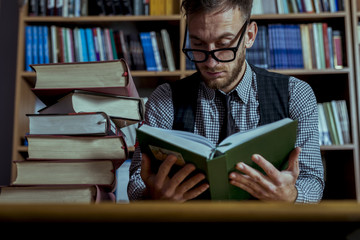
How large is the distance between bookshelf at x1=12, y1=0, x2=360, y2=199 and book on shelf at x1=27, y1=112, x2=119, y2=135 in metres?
1.03

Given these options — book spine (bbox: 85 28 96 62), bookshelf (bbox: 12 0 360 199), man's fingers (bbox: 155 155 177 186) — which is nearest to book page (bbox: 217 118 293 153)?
man's fingers (bbox: 155 155 177 186)

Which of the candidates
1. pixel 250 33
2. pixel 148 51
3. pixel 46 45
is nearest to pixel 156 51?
pixel 148 51

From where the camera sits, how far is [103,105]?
0.89m

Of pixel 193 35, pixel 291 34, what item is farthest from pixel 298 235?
pixel 291 34

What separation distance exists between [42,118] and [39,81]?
0.12 metres

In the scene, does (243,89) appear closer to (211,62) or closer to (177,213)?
(211,62)

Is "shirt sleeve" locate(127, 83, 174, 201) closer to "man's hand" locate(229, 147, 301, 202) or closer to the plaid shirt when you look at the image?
the plaid shirt

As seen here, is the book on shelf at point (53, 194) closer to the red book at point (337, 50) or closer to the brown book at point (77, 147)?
the brown book at point (77, 147)

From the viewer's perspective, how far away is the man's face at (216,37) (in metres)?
1.09

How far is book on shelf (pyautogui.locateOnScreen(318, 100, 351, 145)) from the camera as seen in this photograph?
68.6 inches

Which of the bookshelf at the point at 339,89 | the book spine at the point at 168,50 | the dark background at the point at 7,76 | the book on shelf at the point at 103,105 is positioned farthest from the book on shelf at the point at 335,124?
the dark background at the point at 7,76

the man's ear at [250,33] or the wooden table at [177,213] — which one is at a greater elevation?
the man's ear at [250,33]

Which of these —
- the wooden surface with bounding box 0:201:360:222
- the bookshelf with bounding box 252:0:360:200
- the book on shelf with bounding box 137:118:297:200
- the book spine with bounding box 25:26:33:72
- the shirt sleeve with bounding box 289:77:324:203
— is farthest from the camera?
the book spine with bounding box 25:26:33:72

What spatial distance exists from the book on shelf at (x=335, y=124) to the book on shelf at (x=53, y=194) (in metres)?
1.32
